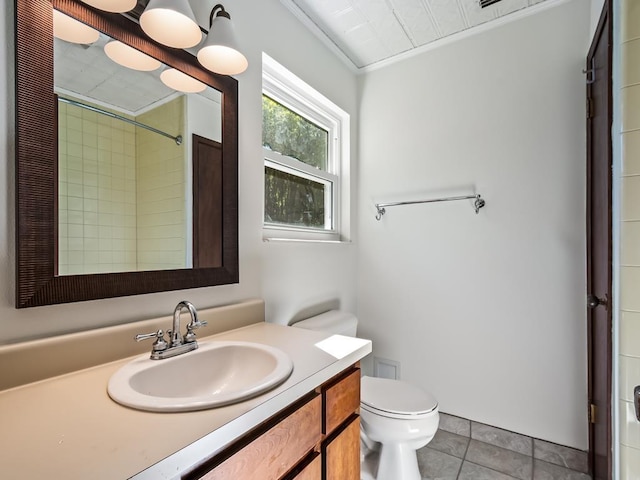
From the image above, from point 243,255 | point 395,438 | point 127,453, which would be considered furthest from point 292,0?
point 395,438

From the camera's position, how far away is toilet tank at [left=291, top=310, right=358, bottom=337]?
1732mm

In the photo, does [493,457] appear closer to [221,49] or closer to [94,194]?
[94,194]

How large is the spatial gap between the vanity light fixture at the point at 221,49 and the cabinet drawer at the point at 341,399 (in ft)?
3.96

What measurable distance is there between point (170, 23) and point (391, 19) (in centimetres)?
133

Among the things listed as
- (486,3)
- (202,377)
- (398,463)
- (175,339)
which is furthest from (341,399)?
(486,3)

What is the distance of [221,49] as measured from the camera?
1.22 m

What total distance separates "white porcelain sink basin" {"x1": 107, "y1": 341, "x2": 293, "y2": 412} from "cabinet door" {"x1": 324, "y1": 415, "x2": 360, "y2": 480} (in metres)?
0.31

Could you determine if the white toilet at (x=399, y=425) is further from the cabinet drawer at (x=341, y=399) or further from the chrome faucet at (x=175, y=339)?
the chrome faucet at (x=175, y=339)

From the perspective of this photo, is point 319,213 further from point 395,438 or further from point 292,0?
point 395,438

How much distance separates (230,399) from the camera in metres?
0.73

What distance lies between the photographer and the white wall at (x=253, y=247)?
828 mm

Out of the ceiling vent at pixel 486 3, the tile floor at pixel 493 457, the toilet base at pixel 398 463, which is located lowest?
the tile floor at pixel 493 457

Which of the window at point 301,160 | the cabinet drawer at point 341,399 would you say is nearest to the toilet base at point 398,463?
the cabinet drawer at point 341,399

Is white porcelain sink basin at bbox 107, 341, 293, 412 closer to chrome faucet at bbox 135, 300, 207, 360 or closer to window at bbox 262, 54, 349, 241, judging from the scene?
chrome faucet at bbox 135, 300, 207, 360
